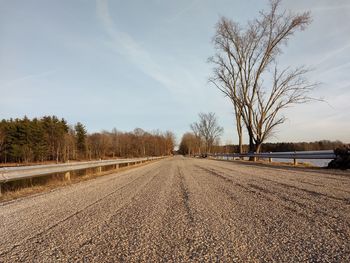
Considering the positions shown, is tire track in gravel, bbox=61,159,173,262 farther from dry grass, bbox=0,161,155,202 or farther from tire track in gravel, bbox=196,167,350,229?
dry grass, bbox=0,161,155,202

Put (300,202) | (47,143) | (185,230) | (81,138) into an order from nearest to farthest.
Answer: (185,230), (300,202), (47,143), (81,138)

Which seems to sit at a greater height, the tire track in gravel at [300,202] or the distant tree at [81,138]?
the distant tree at [81,138]

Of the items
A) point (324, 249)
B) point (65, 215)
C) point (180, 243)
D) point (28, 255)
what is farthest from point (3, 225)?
point (324, 249)

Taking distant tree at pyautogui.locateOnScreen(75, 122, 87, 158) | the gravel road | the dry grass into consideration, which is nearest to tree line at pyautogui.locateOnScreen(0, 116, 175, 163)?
distant tree at pyautogui.locateOnScreen(75, 122, 87, 158)

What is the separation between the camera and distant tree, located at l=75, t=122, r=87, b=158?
→ 305 ft

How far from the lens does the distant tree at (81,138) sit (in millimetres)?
92944

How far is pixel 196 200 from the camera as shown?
19.6 feet

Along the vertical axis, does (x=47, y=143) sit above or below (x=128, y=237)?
above

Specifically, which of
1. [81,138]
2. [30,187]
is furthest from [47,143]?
[30,187]

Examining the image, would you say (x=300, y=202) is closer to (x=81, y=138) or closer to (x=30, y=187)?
(x=30, y=187)

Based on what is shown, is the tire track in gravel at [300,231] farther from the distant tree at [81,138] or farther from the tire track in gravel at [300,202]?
the distant tree at [81,138]

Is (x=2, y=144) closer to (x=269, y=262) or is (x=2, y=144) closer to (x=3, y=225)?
(x=3, y=225)

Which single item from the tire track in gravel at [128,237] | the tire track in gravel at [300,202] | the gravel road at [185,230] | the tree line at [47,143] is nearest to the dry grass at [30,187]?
the gravel road at [185,230]

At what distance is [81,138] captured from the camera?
9456 cm
